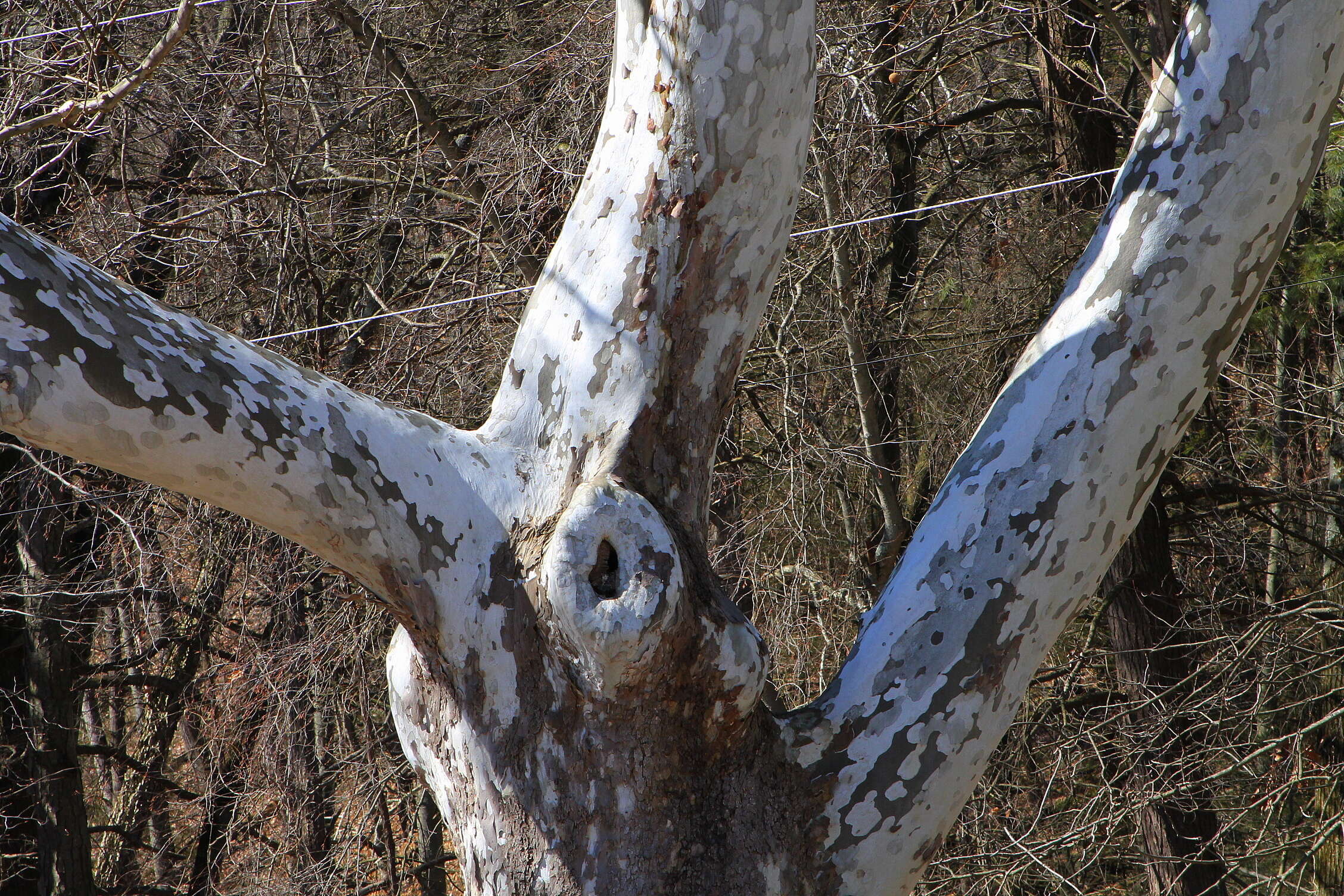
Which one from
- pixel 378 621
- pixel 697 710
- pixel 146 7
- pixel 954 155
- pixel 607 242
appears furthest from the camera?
pixel 954 155

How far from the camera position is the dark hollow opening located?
1735 millimetres

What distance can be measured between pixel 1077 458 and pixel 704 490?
65 cm

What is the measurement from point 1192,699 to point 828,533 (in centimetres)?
187

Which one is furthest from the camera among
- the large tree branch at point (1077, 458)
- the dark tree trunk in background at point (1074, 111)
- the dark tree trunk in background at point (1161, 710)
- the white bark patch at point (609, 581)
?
the dark tree trunk in background at point (1074, 111)

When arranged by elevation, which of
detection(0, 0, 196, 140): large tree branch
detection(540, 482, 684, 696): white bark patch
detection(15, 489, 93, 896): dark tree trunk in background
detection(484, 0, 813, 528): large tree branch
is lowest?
detection(15, 489, 93, 896): dark tree trunk in background

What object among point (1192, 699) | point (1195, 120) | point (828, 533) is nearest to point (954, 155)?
point (828, 533)

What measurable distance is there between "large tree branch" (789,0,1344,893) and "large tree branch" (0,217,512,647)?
0.70 meters

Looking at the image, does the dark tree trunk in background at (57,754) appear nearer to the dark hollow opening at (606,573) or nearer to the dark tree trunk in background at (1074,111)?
the dark hollow opening at (606,573)

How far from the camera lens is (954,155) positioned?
6684 mm

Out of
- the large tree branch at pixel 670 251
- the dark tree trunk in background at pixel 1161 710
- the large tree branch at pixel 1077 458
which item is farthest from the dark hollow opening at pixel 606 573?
the dark tree trunk in background at pixel 1161 710

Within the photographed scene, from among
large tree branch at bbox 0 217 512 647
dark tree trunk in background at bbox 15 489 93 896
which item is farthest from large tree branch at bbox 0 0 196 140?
dark tree trunk in background at bbox 15 489 93 896

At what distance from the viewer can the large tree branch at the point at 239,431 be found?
154 centimetres

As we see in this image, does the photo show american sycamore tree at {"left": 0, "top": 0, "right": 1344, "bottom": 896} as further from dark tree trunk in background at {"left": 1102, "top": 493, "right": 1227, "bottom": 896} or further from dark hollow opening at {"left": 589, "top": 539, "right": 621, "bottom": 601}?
dark tree trunk in background at {"left": 1102, "top": 493, "right": 1227, "bottom": 896}

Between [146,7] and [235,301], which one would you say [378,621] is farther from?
[146,7]
